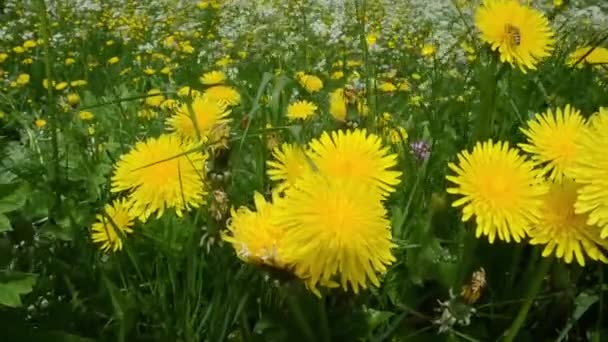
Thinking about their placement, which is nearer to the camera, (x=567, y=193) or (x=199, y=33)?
(x=567, y=193)

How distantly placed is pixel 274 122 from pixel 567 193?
636mm

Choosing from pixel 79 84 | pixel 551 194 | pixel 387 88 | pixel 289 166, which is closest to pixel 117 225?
pixel 289 166

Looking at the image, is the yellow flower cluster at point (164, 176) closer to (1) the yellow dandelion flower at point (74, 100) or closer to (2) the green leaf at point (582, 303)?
(2) the green leaf at point (582, 303)

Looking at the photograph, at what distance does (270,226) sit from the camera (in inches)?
24.6

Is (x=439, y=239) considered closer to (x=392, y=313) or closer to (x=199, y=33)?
(x=392, y=313)

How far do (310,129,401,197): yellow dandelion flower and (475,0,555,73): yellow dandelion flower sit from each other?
281mm

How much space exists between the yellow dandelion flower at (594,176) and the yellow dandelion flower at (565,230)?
2 cm

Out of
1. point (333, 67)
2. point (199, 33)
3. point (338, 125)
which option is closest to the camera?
point (338, 125)

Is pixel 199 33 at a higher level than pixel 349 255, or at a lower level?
higher

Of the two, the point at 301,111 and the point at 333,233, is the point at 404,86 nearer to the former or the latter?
the point at 301,111

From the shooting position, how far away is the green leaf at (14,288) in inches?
27.7

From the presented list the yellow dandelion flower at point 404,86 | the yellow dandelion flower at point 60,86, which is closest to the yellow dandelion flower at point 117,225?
the yellow dandelion flower at point 404,86

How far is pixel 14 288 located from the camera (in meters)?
0.72

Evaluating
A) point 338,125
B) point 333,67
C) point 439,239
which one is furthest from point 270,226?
point 333,67
